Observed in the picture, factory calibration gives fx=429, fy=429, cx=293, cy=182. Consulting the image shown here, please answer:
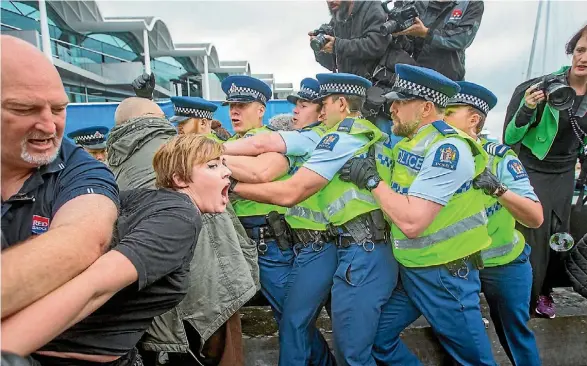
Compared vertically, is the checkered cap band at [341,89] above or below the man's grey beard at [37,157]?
above

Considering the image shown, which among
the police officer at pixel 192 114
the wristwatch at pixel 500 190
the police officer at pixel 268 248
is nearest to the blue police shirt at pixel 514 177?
the wristwatch at pixel 500 190

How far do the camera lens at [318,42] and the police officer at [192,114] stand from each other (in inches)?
38.4

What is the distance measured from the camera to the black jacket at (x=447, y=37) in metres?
3.34

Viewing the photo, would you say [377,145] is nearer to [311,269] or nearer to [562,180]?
[311,269]

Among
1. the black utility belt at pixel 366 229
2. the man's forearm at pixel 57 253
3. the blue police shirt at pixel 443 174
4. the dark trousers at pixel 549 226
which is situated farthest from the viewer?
the dark trousers at pixel 549 226

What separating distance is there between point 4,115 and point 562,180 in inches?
133

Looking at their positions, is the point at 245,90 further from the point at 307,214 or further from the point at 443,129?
the point at 443,129

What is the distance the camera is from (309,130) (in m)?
2.77

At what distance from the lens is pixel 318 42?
3434mm

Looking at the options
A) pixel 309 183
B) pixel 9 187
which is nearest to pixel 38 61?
pixel 9 187

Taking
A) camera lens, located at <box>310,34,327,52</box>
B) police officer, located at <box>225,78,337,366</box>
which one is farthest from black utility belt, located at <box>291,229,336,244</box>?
camera lens, located at <box>310,34,327,52</box>

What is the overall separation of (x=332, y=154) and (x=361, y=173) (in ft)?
0.68

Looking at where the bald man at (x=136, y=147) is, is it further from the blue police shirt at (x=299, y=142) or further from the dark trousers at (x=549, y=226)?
the dark trousers at (x=549, y=226)

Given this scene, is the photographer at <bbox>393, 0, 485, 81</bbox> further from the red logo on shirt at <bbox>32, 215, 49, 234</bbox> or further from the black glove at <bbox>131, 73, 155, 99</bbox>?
the red logo on shirt at <bbox>32, 215, 49, 234</bbox>
